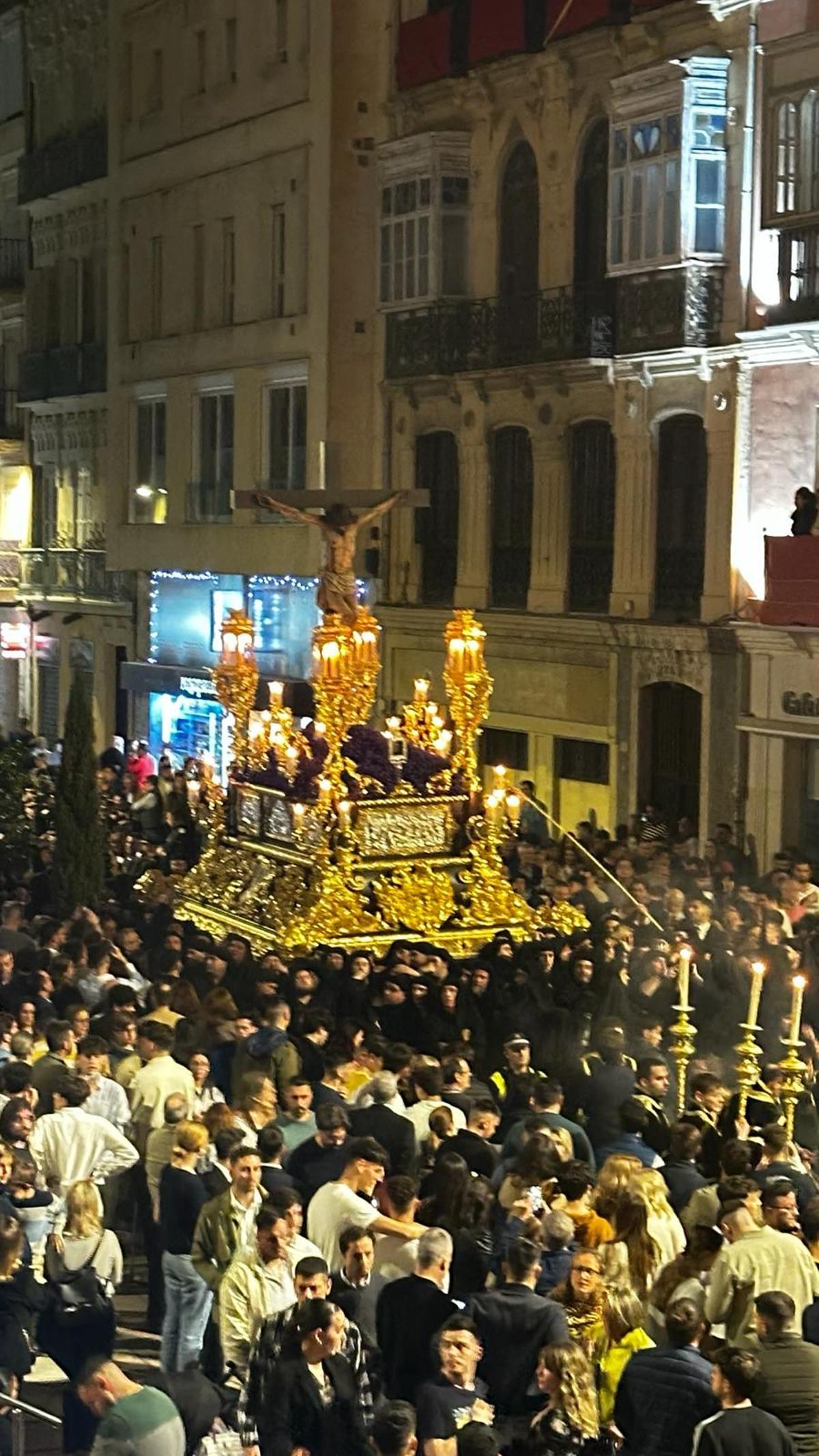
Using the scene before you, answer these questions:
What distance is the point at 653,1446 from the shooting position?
9.30 meters

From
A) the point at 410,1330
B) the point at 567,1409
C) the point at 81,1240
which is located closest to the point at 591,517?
the point at 81,1240

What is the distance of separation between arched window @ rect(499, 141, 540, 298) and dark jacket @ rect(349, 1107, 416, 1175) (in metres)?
21.0

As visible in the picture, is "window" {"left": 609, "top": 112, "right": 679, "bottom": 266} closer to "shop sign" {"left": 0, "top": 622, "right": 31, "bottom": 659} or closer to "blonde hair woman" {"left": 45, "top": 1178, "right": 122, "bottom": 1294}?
"blonde hair woman" {"left": 45, "top": 1178, "right": 122, "bottom": 1294}

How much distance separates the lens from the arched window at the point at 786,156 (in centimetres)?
2703

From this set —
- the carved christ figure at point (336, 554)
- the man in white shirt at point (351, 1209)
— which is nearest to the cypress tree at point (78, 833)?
the carved christ figure at point (336, 554)

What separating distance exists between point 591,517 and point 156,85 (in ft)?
48.6

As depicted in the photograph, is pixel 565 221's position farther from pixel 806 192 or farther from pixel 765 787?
pixel 765 787

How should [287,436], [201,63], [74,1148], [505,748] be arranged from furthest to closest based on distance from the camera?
1. [201,63]
2. [287,436]
3. [505,748]
4. [74,1148]

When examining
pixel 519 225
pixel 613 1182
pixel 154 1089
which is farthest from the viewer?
pixel 519 225

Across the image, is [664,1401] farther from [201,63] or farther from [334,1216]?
[201,63]

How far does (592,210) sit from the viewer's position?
31.2 meters

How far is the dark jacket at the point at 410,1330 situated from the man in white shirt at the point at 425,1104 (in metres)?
2.52

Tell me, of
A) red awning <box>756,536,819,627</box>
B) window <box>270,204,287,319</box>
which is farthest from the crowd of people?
window <box>270,204,287,319</box>

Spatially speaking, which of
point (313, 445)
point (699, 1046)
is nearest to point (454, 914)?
point (699, 1046)
